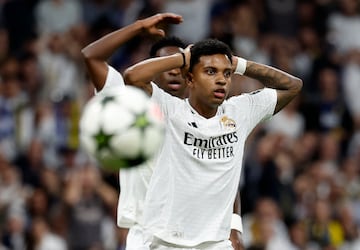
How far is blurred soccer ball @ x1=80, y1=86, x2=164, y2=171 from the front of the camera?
814 cm

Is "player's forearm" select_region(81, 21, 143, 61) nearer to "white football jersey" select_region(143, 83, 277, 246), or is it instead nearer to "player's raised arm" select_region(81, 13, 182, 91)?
"player's raised arm" select_region(81, 13, 182, 91)

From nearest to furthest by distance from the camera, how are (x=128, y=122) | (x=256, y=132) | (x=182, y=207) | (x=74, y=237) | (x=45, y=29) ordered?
(x=128, y=122)
(x=182, y=207)
(x=74, y=237)
(x=256, y=132)
(x=45, y=29)

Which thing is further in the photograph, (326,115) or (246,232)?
(326,115)

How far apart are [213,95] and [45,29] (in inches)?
405

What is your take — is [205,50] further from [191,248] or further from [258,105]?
[191,248]

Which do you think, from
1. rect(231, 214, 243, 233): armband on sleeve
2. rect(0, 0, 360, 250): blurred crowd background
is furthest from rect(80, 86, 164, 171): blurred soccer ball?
rect(0, 0, 360, 250): blurred crowd background

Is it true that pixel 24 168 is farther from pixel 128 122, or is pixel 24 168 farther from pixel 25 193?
pixel 128 122

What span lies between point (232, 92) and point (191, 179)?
849cm

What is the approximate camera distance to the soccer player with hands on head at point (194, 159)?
876 centimetres

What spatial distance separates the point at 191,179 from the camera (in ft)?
28.8

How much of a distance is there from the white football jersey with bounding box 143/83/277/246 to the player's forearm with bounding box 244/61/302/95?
551 millimetres

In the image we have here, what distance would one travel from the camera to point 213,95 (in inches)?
347

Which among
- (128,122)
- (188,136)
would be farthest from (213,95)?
(128,122)

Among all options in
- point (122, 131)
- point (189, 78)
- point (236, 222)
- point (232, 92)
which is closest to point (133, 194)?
point (236, 222)
